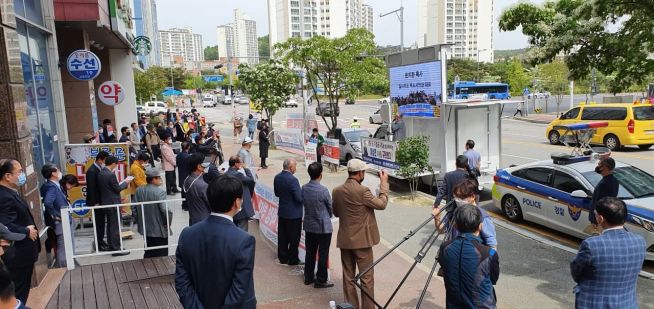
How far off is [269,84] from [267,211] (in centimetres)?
1610

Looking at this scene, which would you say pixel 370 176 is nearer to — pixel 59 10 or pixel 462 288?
pixel 59 10

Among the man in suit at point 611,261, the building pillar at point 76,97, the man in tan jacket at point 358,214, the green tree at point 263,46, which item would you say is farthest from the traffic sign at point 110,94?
the green tree at point 263,46

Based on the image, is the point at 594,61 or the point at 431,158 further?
the point at 431,158

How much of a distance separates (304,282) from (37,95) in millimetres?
6844

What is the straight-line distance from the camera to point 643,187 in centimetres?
782

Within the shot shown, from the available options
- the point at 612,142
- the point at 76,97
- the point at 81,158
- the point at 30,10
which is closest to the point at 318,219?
the point at 81,158

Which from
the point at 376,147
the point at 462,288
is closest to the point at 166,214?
the point at 462,288

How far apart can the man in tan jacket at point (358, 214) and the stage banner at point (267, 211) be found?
1.87 metres

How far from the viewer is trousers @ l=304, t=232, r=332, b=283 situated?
6219 millimetres

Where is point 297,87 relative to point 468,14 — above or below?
below

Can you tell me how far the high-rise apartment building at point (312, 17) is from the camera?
372 ft

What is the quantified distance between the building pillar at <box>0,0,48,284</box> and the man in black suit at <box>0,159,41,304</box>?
1.46 m

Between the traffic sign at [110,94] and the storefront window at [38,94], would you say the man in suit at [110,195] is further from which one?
the traffic sign at [110,94]

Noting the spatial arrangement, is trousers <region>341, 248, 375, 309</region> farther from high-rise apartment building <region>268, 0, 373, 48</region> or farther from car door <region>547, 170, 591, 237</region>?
high-rise apartment building <region>268, 0, 373, 48</region>
